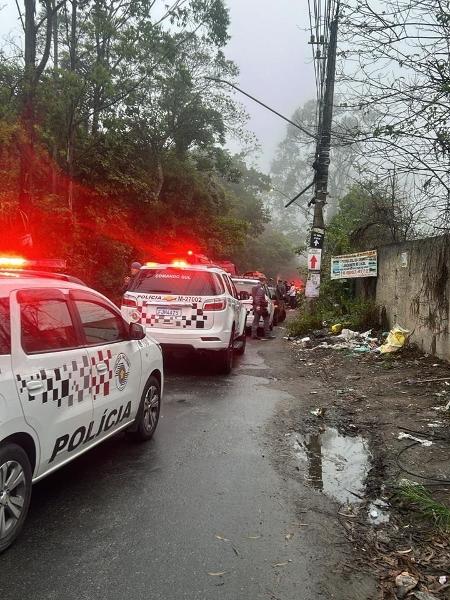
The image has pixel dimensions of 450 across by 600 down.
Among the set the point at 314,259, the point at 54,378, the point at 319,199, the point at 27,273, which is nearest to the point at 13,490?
the point at 54,378

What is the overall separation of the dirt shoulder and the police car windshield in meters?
1.97

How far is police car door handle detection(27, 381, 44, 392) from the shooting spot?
10.9 feet

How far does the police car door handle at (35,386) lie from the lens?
10.9 feet

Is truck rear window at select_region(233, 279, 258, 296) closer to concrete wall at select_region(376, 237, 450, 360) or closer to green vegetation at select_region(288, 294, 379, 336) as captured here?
green vegetation at select_region(288, 294, 379, 336)

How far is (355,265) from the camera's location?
1355 cm

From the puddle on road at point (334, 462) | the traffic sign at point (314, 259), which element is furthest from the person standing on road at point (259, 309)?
the puddle on road at point (334, 462)

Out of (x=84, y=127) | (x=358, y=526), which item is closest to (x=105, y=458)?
(x=358, y=526)

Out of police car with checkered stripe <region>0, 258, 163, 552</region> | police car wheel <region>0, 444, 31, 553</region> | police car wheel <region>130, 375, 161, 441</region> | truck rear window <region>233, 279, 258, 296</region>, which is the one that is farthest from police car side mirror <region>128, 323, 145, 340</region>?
truck rear window <region>233, 279, 258, 296</region>

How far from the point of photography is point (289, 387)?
8.41 m

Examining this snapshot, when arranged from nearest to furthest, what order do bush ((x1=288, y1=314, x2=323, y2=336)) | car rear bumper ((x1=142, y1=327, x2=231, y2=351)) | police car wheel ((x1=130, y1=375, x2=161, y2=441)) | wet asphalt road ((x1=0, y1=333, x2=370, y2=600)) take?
wet asphalt road ((x1=0, y1=333, x2=370, y2=600)) < police car wheel ((x1=130, y1=375, x2=161, y2=441)) < car rear bumper ((x1=142, y1=327, x2=231, y2=351)) < bush ((x1=288, y1=314, x2=323, y2=336))

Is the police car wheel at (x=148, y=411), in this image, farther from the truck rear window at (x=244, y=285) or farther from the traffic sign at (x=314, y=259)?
the truck rear window at (x=244, y=285)

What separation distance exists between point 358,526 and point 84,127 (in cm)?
2102

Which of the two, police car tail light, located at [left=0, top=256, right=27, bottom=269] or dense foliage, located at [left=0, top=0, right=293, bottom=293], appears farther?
dense foliage, located at [left=0, top=0, right=293, bottom=293]

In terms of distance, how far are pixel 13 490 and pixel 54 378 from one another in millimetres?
752
